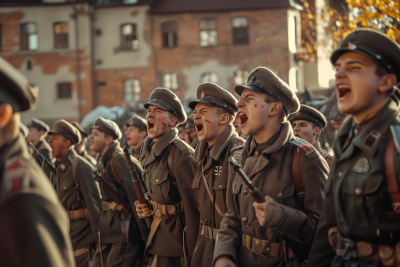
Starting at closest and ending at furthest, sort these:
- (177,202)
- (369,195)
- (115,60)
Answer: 1. (369,195)
2. (177,202)
3. (115,60)

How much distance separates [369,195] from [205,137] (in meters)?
2.53

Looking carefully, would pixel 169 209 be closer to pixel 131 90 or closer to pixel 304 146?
pixel 304 146

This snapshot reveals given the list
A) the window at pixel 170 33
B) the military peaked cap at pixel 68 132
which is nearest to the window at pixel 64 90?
the window at pixel 170 33

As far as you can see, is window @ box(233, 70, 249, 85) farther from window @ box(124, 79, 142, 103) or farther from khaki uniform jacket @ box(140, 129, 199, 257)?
khaki uniform jacket @ box(140, 129, 199, 257)

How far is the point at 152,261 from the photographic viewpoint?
18.9 ft

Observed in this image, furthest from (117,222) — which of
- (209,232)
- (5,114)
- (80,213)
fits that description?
(5,114)

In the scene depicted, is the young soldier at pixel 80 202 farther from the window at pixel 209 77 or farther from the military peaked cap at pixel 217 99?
the window at pixel 209 77

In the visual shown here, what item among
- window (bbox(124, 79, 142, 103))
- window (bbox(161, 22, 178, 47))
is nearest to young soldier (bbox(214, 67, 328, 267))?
window (bbox(161, 22, 178, 47))

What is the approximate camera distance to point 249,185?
3305mm

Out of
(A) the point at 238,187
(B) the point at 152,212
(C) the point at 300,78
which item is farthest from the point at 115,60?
(A) the point at 238,187

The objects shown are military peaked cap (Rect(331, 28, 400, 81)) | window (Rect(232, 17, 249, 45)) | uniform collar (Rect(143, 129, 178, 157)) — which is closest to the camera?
military peaked cap (Rect(331, 28, 400, 81))

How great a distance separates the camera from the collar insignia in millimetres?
2760

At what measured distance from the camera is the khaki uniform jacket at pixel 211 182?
462cm

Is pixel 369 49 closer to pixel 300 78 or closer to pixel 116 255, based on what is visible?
pixel 116 255
